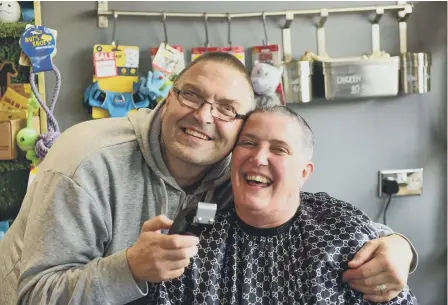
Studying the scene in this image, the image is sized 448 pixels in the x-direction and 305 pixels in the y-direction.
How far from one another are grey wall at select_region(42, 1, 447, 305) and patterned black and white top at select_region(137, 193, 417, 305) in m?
1.05

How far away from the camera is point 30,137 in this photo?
6.07ft

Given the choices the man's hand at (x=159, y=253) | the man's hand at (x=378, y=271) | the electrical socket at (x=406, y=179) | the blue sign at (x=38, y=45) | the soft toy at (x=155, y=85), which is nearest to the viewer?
the man's hand at (x=159, y=253)

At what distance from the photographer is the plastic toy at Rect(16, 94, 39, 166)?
185 cm

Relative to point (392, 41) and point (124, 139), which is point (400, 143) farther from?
point (124, 139)

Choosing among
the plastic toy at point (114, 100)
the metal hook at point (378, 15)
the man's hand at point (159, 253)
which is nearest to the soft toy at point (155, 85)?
the plastic toy at point (114, 100)

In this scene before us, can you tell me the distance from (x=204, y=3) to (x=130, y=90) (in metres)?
0.50

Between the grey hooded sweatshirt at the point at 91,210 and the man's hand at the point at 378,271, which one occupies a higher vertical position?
the grey hooded sweatshirt at the point at 91,210

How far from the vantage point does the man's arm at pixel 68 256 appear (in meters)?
0.98

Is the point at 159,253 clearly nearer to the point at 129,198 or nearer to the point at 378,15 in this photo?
the point at 129,198

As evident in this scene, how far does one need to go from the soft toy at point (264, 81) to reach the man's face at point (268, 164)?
2.57 ft

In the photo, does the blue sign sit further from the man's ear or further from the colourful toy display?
the man's ear

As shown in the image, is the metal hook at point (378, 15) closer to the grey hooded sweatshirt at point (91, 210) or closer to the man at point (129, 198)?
the man at point (129, 198)

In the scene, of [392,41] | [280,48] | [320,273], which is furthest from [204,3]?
[320,273]

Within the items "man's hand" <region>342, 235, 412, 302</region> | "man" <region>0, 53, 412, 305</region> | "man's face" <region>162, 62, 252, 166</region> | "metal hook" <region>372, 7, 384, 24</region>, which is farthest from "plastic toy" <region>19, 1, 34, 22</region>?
"man's hand" <region>342, 235, 412, 302</region>
